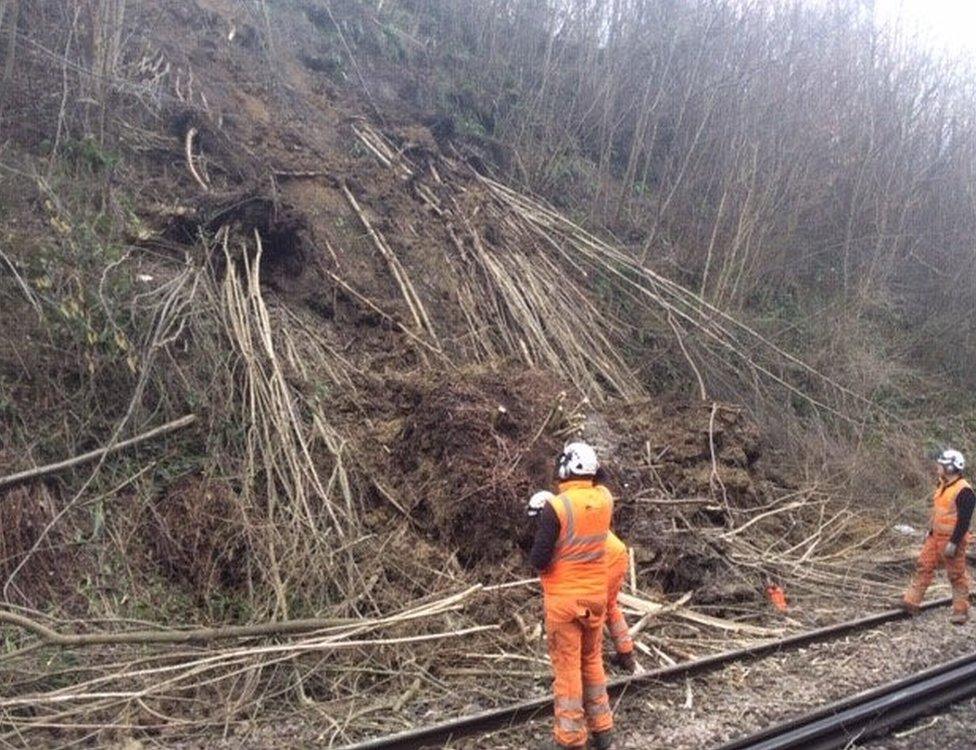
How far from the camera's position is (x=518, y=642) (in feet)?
26.2

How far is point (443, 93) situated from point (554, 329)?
24.1 ft

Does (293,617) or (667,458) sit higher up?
(667,458)

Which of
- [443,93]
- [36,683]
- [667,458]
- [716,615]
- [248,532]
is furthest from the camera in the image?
[443,93]

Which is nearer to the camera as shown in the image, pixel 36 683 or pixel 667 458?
pixel 36 683

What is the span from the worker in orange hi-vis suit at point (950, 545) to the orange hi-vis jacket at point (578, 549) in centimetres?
537

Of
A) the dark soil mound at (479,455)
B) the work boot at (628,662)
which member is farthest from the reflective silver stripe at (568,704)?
the dark soil mound at (479,455)

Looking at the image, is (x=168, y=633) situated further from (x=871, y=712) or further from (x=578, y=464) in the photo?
(x=871, y=712)

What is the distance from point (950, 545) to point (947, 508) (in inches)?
15.1

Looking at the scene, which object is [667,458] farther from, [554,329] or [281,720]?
[281,720]

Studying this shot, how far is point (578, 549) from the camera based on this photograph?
594 cm

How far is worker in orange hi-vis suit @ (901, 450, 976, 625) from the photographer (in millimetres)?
9617

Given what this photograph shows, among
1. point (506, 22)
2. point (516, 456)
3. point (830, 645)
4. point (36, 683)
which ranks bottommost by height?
point (36, 683)

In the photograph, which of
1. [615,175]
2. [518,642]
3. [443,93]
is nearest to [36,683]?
[518,642]

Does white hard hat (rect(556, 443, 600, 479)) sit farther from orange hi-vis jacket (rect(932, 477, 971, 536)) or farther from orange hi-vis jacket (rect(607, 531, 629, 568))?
orange hi-vis jacket (rect(932, 477, 971, 536))
